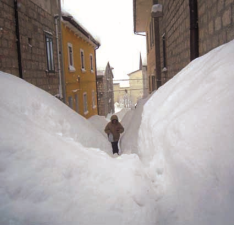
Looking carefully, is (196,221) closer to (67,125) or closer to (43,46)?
(67,125)

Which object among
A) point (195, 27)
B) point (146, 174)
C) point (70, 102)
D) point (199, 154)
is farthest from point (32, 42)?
point (199, 154)

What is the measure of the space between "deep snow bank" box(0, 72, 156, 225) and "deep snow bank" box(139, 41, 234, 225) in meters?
0.16

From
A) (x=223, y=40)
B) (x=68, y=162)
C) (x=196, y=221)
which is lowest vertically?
(x=196, y=221)

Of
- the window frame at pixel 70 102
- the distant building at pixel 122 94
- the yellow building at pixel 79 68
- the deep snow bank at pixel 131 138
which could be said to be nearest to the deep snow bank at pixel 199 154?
the deep snow bank at pixel 131 138

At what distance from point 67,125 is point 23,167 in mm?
2718

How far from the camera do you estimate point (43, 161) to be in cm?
184

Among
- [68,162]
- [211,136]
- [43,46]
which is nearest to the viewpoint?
[211,136]

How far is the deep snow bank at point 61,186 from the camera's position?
1.53 m

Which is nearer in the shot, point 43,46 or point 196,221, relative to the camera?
point 196,221

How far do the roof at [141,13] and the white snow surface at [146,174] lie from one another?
8466 millimetres

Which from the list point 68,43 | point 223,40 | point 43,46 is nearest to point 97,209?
point 223,40

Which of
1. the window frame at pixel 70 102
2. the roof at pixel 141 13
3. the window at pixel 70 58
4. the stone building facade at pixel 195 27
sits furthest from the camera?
the window at pixel 70 58

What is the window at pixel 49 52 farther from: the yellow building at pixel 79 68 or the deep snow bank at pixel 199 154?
the deep snow bank at pixel 199 154

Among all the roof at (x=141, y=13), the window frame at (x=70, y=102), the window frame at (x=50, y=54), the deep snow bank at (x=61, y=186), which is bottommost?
the deep snow bank at (x=61, y=186)
